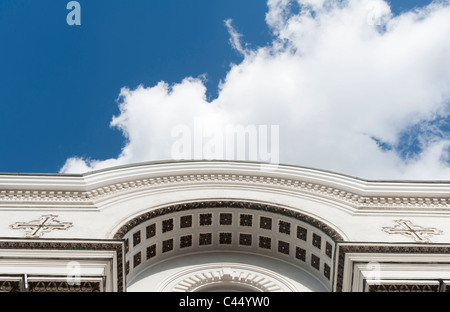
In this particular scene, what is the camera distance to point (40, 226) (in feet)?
52.2

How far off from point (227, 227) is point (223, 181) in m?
2.30

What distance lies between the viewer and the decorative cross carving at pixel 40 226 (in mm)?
15410

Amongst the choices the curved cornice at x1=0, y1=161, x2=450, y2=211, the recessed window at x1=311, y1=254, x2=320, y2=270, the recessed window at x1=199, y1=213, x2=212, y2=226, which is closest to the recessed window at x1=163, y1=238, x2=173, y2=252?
the recessed window at x1=199, y1=213, x2=212, y2=226

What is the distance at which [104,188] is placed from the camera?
62.3 feet

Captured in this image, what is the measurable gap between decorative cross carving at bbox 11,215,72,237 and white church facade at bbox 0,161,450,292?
39mm

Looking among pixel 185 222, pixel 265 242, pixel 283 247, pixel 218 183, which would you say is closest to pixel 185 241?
pixel 185 222

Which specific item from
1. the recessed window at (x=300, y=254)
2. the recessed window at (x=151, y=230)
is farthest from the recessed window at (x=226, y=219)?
the recessed window at (x=300, y=254)

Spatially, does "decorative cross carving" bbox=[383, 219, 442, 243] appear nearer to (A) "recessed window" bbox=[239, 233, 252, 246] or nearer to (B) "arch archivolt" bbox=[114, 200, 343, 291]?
(B) "arch archivolt" bbox=[114, 200, 343, 291]

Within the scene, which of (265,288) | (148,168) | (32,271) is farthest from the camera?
(148,168)

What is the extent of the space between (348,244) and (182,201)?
23.4 feet

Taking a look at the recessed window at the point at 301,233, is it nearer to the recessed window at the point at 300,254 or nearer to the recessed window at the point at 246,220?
the recessed window at the point at 300,254

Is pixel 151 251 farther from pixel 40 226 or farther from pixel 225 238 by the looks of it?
pixel 40 226
